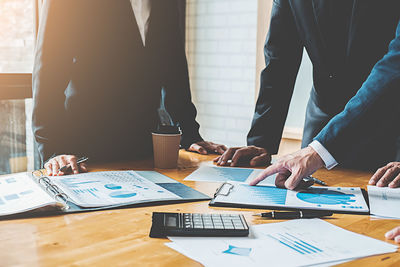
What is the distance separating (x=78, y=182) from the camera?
119 cm

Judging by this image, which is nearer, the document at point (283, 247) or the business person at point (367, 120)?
the document at point (283, 247)

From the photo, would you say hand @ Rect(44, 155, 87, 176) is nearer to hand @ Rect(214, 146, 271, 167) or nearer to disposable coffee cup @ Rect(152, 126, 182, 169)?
disposable coffee cup @ Rect(152, 126, 182, 169)

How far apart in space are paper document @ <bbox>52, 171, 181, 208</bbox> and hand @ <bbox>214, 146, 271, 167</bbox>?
1.24ft

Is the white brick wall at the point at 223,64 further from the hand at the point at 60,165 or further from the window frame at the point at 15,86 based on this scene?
the hand at the point at 60,165

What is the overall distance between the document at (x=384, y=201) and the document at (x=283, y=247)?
0.61 feet

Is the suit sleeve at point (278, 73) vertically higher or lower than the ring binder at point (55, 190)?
higher

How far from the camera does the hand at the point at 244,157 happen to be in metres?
1.58

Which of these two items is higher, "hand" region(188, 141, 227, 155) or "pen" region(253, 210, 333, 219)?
"pen" region(253, 210, 333, 219)

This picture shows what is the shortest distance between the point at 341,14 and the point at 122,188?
1071mm

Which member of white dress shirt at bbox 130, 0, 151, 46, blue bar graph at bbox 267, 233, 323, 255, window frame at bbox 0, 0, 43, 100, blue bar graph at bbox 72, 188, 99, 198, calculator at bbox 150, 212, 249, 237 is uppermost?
white dress shirt at bbox 130, 0, 151, 46

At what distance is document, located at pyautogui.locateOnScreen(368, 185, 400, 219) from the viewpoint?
1.00m

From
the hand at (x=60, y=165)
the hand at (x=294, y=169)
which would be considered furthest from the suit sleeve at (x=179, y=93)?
the hand at (x=294, y=169)

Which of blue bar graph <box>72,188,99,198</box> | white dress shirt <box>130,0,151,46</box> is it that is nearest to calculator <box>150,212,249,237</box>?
blue bar graph <box>72,188,99,198</box>

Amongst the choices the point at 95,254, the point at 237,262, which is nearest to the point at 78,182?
the point at 95,254
